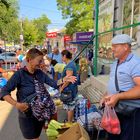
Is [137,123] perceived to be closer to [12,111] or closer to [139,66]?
[139,66]

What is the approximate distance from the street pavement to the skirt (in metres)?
1.74

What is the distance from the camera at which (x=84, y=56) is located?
11508 millimetres

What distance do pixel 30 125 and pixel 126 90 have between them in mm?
1392

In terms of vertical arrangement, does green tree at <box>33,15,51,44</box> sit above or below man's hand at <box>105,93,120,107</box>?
above

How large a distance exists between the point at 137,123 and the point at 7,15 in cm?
2253

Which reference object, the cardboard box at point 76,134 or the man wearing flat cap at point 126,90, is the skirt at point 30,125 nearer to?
the cardboard box at point 76,134

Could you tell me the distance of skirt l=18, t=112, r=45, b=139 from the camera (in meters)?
3.60

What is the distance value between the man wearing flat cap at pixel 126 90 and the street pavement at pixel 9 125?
2699 mm

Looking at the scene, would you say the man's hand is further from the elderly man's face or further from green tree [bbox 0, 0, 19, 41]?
green tree [bbox 0, 0, 19, 41]

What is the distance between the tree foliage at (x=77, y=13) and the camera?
29125 mm

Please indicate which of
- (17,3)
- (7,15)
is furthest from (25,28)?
(7,15)

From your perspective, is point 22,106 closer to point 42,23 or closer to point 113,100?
point 113,100

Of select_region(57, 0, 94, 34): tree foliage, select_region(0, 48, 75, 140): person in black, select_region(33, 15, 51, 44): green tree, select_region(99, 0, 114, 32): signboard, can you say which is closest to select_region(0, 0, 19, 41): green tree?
select_region(57, 0, 94, 34): tree foliage

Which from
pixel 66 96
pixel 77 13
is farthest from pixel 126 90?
pixel 77 13
